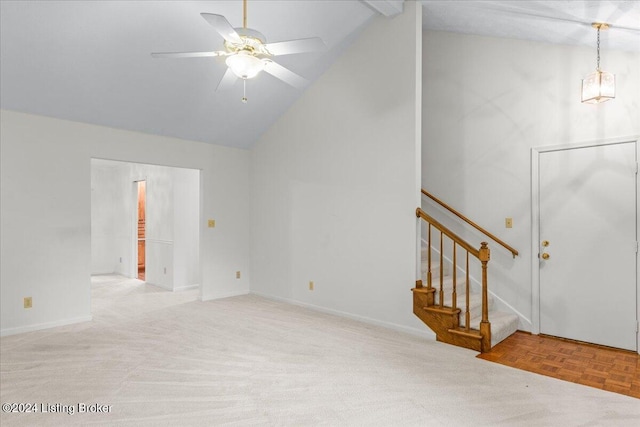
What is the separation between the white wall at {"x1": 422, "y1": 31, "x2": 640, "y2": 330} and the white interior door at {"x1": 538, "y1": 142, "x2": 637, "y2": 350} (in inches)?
6.8

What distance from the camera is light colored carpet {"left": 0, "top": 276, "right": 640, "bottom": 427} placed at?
7.65 feet

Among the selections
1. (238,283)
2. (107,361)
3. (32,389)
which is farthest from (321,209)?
(32,389)

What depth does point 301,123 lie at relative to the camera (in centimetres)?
521

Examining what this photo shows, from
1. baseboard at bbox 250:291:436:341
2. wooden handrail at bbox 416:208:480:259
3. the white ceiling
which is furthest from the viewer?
baseboard at bbox 250:291:436:341

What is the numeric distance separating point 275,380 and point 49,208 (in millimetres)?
3334

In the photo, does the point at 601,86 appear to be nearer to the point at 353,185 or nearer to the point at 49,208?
the point at 353,185

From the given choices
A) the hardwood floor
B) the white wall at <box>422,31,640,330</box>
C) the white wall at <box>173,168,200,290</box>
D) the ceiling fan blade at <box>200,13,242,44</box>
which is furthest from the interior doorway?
the hardwood floor

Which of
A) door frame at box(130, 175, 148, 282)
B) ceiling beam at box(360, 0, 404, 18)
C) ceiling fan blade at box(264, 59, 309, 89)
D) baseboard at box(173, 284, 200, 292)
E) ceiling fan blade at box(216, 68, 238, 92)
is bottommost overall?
baseboard at box(173, 284, 200, 292)

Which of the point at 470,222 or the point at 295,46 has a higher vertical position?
the point at 295,46

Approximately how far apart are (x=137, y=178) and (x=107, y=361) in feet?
17.0

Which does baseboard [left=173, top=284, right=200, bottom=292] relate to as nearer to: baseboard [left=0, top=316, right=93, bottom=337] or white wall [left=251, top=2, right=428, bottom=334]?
white wall [left=251, top=2, right=428, bottom=334]

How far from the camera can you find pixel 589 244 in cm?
368

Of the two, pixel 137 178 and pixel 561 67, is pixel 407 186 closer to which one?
pixel 561 67

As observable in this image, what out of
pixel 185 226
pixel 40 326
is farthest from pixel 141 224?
pixel 40 326
